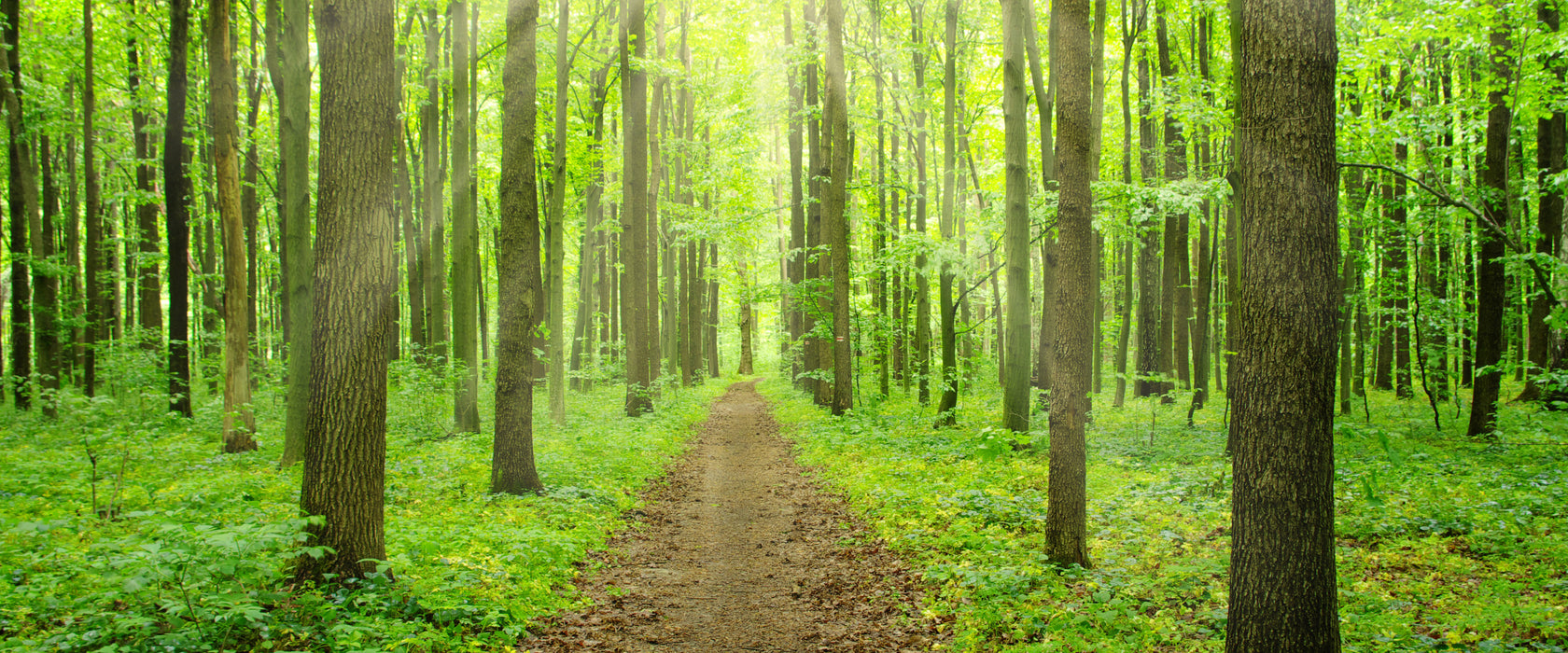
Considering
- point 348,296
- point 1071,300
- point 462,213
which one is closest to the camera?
point 348,296

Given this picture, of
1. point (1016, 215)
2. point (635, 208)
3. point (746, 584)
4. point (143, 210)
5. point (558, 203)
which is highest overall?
point (635, 208)

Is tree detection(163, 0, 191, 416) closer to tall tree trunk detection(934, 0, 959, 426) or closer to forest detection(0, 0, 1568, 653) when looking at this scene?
forest detection(0, 0, 1568, 653)

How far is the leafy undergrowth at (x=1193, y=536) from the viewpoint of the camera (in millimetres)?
4336

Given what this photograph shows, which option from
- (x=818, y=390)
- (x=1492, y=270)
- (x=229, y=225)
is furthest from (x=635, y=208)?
(x=1492, y=270)

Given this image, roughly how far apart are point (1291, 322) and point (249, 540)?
19.2 ft

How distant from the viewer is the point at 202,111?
1723cm

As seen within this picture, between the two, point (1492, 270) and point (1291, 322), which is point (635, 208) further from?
point (1492, 270)

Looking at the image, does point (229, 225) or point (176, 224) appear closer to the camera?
point (229, 225)

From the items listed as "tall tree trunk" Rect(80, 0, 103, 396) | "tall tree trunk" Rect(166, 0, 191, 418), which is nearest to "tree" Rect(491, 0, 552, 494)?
"tall tree trunk" Rect(166, 0, 191, 418)

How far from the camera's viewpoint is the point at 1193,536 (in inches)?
249

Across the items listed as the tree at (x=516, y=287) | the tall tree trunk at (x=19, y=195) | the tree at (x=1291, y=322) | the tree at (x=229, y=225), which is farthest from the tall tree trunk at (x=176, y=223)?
the tree at (x=1291, y=322)

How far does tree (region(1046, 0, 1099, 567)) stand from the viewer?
18.5ft

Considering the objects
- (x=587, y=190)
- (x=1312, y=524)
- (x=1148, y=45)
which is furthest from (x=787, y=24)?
(x=1312, y=524)

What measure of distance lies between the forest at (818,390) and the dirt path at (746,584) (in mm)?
53
